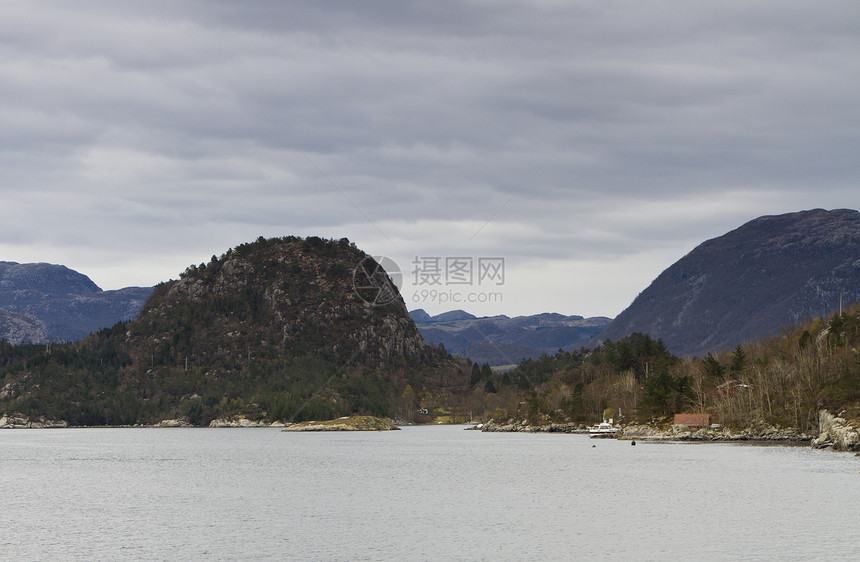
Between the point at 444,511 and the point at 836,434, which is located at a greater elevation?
the point at 836,434

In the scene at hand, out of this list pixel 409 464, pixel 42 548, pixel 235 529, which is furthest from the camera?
pixel 409 464

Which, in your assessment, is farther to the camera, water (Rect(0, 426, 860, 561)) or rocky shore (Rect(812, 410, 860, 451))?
rocky shore (Rect(812, 410, 860, 451))

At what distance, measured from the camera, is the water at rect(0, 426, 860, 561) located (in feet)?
181

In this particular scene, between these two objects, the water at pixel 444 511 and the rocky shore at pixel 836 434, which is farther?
the rocky shore at pixel 836 434

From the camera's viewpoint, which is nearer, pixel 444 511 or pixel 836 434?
pixel 444 511

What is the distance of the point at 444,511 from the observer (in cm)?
7456

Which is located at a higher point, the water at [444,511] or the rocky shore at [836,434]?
the rocky shore at [836,434]

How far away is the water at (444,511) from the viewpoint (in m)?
55.2

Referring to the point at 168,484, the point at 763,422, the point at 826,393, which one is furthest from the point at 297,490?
the point at 763,422

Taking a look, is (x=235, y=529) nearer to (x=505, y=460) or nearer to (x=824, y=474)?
(x=824, y=474)

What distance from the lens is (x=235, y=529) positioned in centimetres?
6475

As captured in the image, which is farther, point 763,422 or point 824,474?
point 763,422

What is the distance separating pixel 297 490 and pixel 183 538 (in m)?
35.0

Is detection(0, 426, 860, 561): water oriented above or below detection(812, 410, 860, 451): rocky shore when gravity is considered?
below
